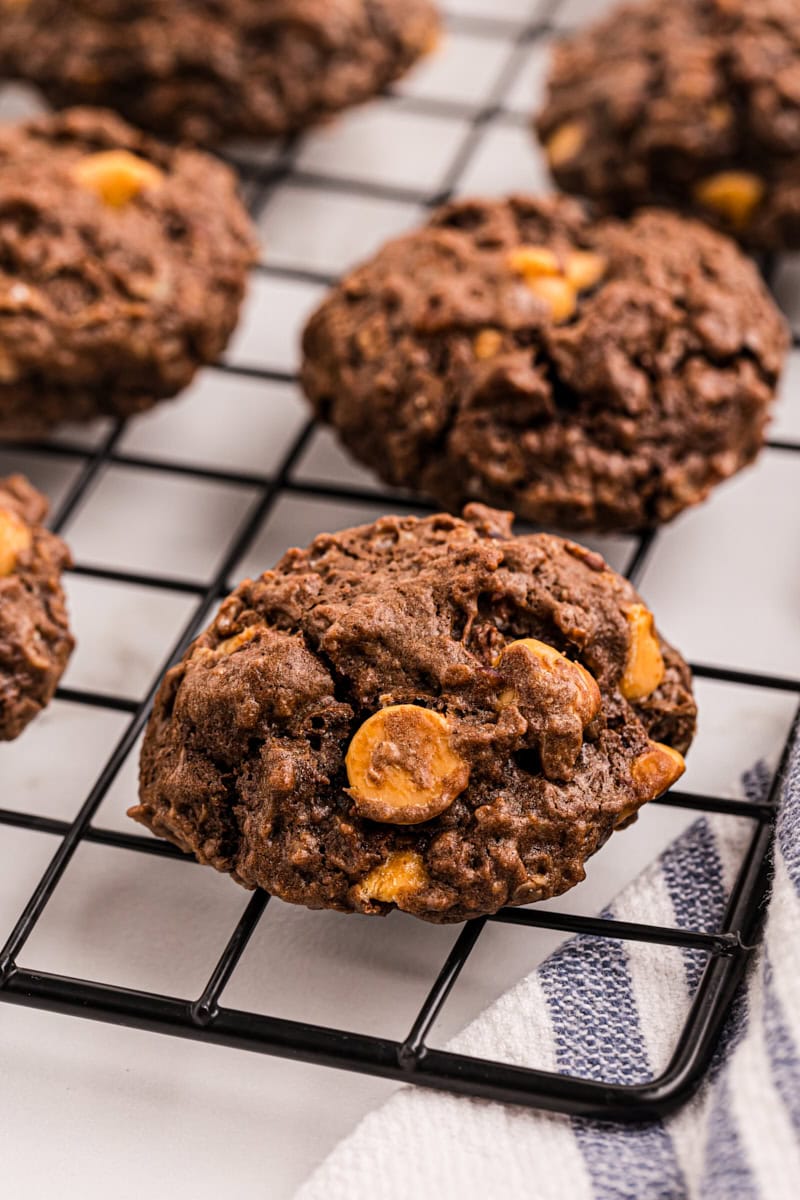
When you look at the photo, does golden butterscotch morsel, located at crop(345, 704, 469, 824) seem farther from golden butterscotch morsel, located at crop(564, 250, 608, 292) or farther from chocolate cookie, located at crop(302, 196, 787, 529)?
golden butterscotch morsel, located at crop(564, 250, 608, 292)

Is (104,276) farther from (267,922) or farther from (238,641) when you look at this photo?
(267,922)

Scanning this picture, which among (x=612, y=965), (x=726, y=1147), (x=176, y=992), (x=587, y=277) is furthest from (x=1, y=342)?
(x=726, y=1147)

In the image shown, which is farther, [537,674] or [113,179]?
[113,179]

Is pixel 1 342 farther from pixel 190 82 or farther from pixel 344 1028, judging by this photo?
pixel 344 1028

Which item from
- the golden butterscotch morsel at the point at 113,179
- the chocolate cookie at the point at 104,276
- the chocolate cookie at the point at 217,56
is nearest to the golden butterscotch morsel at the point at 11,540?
the chocolate cookie at the point at 104,276

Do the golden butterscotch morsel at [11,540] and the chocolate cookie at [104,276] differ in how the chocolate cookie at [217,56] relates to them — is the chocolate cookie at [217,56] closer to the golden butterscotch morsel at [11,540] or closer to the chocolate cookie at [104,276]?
the chocolate cookie at [104,276]

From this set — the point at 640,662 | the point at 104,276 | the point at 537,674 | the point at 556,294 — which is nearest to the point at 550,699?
the point at 537,674
